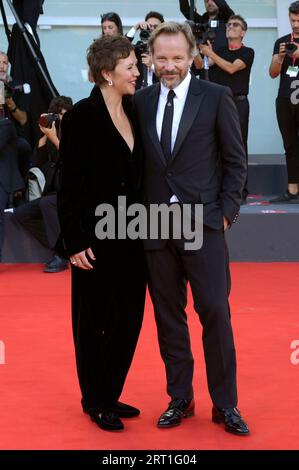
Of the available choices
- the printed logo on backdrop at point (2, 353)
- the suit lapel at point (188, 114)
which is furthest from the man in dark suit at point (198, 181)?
the printed logo on backdrop at point (2, 353)

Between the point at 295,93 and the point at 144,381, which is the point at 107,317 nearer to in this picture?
the point at 144,381

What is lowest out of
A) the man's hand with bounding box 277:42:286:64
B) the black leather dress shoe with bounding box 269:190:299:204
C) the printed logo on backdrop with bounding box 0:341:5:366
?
the printed logo on backdrop with bounding box 0:341:5:366

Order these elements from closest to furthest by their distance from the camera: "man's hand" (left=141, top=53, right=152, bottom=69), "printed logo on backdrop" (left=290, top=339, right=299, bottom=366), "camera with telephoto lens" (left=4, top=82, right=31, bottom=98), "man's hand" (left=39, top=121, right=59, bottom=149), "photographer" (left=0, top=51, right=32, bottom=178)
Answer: "printed logo on backdrop" (left=290, top=339, right=299, bottom=366) → "man's hand" (left=39, top=121, right=59, bottom=149) → "man's hand" (left=141, top=53, right=152, bottom=69) → "photographer" (left=0, top=51, right=32, bottom=178) → "camera with telephoto lens" (left=4, top=82, right=31, bottom=98)

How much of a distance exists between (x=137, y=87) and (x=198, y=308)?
431 centimetres

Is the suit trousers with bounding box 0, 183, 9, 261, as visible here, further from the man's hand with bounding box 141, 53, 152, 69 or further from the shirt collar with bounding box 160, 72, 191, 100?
the shirt collar with bounding box 160, 72, 191, 100

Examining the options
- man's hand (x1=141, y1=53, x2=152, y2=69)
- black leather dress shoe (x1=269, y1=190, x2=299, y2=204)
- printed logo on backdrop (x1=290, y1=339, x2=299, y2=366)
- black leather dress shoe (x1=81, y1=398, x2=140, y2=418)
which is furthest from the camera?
black leather dress shoe (x1=269, y1=190, x2=299, y2=204)

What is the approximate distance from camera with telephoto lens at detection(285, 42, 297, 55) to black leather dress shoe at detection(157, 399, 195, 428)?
4330 millimetres

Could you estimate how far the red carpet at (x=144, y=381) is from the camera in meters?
3.44

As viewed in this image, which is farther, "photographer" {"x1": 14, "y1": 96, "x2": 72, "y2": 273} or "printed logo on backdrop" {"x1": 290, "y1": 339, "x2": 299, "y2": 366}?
"photographer" {"x1": 14, "y1": 96, "x2": 72, "y2": 273}

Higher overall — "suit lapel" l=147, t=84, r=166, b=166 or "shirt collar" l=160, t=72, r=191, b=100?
"shirt collar" l=160, t=72, r=191, b=100

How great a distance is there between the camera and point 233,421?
11.4 feet

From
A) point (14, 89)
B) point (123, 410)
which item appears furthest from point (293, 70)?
point (123, 410)

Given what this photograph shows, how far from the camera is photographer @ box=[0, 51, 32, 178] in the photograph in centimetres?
738

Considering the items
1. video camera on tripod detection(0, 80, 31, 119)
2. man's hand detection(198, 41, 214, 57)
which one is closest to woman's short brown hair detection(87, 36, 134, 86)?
video camera on tripod detection(0, 80, 31, 119)
